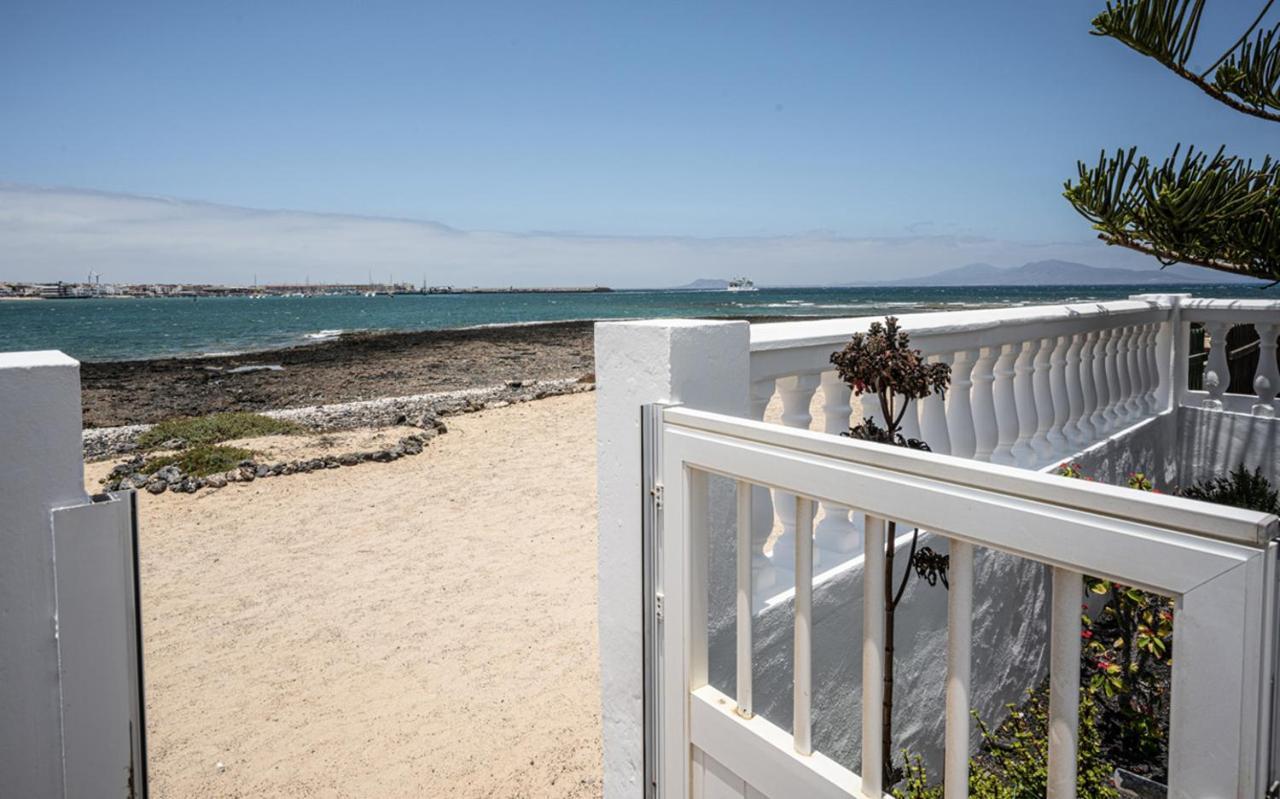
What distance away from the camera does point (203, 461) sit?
8969mm

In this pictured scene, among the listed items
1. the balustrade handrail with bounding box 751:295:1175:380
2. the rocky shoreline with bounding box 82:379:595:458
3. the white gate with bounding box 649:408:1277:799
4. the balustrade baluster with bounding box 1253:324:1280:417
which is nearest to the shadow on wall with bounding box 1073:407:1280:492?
the balustrade baluster with bounding box 1253:324:1280:417

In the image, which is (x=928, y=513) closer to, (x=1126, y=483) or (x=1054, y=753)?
(x=1054, y=753)

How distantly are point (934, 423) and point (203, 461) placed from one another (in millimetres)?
8471

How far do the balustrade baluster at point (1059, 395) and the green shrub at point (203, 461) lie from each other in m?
8.23

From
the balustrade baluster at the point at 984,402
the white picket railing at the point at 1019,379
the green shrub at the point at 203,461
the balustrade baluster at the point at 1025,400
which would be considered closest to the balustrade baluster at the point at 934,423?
the white picket railing at the point at 1019,379

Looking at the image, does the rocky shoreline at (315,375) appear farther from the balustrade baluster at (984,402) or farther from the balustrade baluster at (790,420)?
the balustrade baluster at (790,420)

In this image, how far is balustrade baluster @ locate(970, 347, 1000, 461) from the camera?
11.1 feet

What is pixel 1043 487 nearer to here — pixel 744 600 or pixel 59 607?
pixel 744 600

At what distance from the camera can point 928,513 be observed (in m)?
1.29

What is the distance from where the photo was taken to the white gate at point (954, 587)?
0.94 metres

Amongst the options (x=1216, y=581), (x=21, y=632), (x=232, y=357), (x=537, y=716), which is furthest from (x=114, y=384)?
(x=1216, y=581)

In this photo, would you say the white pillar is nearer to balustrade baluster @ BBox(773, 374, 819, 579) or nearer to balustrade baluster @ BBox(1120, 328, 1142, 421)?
balustrade baluster @ BBox(773, 374, 819, 579)

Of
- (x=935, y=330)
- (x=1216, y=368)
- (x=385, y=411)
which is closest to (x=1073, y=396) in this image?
(x=935, y=330)

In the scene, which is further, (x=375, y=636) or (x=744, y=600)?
(x=375, y=636)
